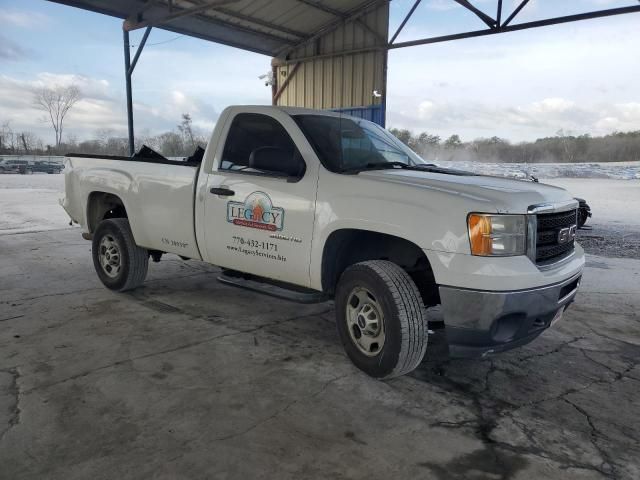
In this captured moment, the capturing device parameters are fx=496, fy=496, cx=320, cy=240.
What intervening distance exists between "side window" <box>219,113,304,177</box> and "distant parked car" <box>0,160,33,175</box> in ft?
95.7

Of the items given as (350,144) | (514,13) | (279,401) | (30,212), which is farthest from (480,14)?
(30,212)

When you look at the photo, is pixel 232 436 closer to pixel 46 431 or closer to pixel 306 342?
pixel 46 431

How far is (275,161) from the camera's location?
142 inches

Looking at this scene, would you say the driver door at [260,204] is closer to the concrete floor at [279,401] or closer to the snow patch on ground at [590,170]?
the concrete floor at [279,401]

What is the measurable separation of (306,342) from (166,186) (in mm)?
2017

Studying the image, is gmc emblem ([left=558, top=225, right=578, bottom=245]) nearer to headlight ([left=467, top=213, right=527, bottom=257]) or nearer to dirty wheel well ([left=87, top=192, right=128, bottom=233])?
headlight ([left=467, top=213, right=527, bottom=257])

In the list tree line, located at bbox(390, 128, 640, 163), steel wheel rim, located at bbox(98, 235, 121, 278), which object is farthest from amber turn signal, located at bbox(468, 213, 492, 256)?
tree line, located at bbox(390, 128, 640, 163)

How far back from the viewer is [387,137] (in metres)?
4.58

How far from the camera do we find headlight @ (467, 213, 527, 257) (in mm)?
2883

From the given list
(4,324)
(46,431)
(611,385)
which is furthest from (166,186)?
(611,385)

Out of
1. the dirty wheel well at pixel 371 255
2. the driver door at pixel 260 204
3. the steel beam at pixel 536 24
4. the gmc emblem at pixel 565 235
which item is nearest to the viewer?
the gmc emblem at pixel 565 235

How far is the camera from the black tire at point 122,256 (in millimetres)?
5277

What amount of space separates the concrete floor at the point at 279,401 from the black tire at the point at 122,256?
39 cm

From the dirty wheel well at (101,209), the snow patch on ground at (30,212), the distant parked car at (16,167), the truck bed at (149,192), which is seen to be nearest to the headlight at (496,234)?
the truck bed at (149,192)
